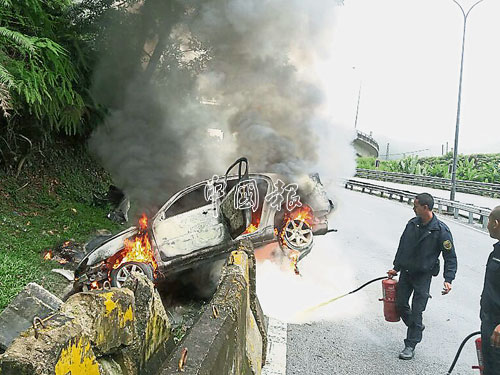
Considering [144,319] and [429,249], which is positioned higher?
[429,249]

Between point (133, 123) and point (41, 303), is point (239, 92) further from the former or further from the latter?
point (41, 303)

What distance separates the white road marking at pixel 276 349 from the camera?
3902 mm

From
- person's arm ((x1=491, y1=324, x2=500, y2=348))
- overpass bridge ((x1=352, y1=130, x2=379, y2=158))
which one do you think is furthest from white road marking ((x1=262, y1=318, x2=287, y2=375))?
overpass bridge ((x1=352, y1=130, x2=379, y2=158))

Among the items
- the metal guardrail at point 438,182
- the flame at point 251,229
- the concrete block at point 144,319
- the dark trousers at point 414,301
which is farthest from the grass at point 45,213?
the metal guardrail at point 438,182

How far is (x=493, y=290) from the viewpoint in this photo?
344cm

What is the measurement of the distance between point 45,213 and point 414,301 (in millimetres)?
6526

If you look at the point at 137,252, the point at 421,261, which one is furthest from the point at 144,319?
the point at 137,252

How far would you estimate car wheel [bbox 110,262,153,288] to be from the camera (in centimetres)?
523

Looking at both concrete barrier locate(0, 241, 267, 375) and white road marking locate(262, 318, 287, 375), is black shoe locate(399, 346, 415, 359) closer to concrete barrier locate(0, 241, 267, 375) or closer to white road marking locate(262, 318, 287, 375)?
white road marking locate(262, 318, 287, 375)

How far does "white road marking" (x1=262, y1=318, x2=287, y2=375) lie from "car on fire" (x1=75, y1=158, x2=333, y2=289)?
3.61ft

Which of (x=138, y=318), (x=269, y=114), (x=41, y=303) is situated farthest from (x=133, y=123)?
(x=138, y=318)

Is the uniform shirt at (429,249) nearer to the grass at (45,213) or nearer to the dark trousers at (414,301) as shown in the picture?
the dark trousers at (414,301)

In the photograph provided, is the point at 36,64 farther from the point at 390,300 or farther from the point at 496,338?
the point at 496,338

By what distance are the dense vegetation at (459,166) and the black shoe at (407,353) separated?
2721cm
